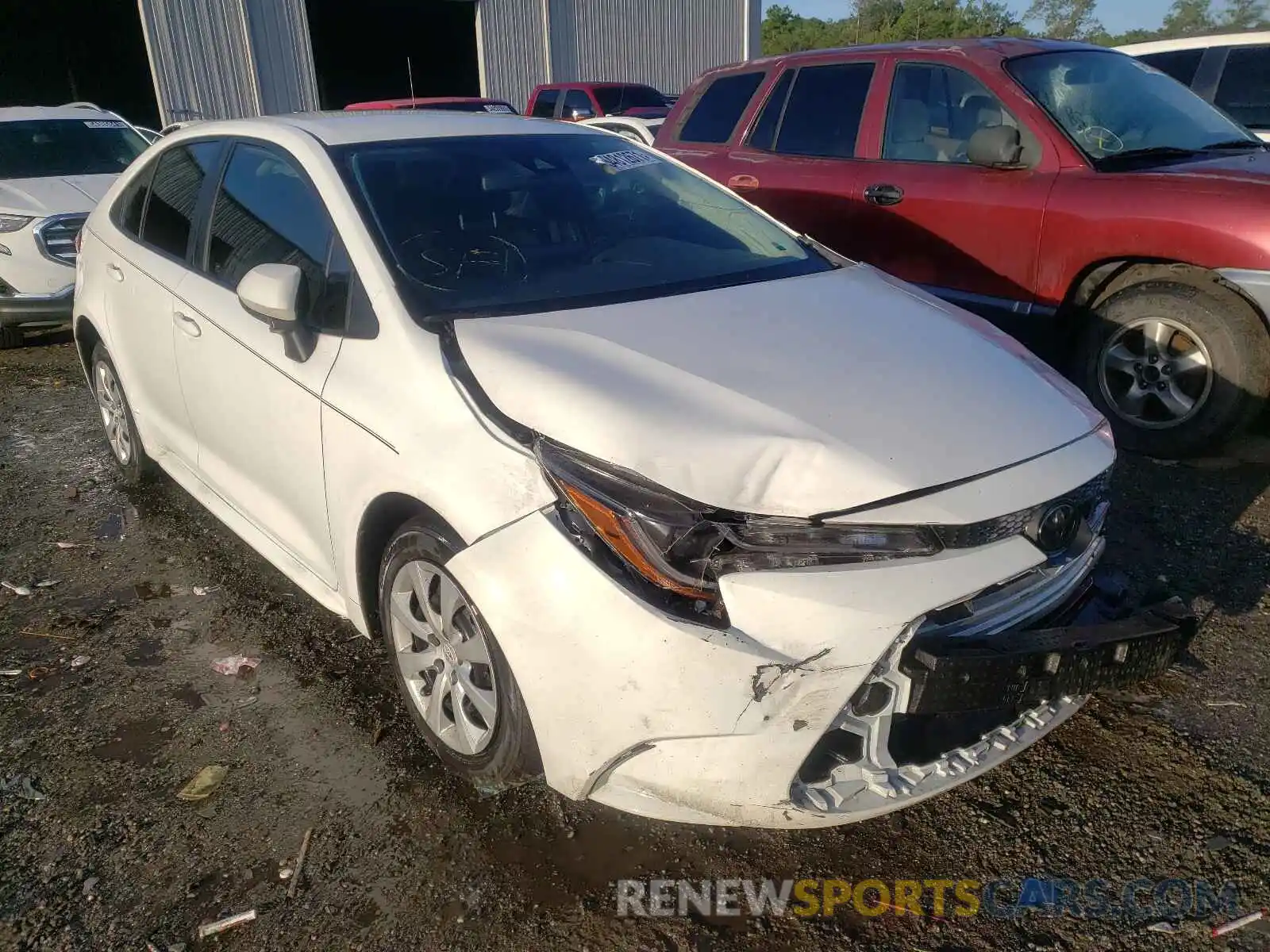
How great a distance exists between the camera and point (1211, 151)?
4871 mm

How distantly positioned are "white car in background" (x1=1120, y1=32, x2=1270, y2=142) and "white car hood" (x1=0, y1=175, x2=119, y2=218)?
7.95m

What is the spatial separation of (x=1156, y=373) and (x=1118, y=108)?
5.03 ft

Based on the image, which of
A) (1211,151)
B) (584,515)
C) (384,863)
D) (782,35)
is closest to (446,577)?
(584,515)

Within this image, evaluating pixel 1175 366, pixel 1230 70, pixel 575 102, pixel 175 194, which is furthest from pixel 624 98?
pixel 175 194

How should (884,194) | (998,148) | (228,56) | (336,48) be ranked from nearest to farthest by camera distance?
1. (998,148)
2. (884,194)
3. (228,56)
4. (336,48)

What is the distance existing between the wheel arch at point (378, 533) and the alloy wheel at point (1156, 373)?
11.9 feet

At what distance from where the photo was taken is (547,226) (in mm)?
3131

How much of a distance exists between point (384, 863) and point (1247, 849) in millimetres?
2096

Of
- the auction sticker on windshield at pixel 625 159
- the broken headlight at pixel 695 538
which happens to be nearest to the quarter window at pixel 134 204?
the auction sticker on windshield at pixel 625 159

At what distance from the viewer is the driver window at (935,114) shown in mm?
5078

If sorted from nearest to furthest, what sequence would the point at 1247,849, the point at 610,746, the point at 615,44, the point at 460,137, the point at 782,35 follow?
the point at 610,746 → the point at 1247,849 → the point at 460,137 → the point at 615,44 → the point at 782,35

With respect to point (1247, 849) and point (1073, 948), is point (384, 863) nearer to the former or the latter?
point (1073, 948)

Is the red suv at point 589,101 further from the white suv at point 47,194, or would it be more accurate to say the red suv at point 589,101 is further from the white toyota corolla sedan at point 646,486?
the white toyota corolla sedan at point 646,486

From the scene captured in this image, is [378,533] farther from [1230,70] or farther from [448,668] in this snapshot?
[1230,70]
